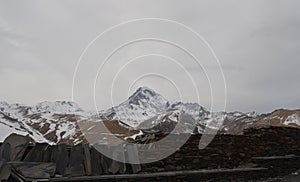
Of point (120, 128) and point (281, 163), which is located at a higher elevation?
point (120, 128)

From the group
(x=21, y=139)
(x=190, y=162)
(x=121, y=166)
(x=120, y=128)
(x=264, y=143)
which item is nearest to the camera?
(x=21, y=139)

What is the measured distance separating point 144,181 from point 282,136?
221 inches

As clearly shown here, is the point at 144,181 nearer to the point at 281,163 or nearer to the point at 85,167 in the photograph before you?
the point at 85,167

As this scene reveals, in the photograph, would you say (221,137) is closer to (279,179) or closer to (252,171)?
(252,171)

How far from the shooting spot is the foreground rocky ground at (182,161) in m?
7.29

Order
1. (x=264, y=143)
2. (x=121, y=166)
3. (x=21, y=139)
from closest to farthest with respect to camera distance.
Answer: (x=21, y=139), (x=121, y=166), (x=264, y=143)

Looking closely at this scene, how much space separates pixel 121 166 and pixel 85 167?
0.90 metres

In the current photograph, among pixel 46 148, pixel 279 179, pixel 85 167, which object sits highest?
pixel 46 148

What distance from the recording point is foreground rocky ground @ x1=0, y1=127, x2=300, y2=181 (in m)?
7.29

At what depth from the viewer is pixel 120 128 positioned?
83.0ft

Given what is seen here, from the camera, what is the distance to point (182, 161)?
30.2 ft

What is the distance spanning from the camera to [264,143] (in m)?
10.9

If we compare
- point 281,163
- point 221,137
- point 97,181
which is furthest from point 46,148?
point 281,163

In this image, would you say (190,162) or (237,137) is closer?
(190,162)
